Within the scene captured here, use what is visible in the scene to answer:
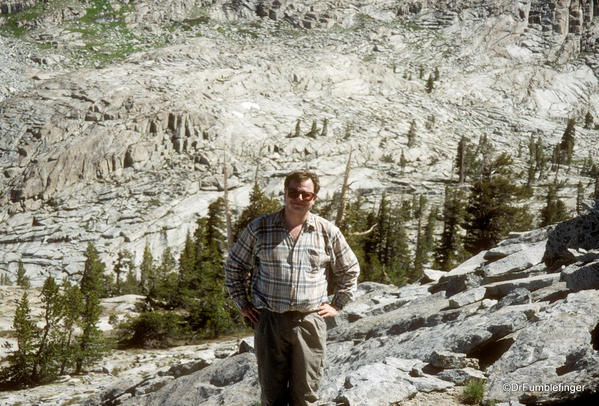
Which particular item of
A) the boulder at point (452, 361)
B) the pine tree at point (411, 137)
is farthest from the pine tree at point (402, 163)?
the boulder at point (452, 361)

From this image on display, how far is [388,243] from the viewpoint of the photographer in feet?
153

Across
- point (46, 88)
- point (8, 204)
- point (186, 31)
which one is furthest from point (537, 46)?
point (8, 204)

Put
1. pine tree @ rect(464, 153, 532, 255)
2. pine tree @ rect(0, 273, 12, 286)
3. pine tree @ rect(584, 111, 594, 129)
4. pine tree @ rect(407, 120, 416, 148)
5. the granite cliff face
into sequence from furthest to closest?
1. pine tree @ rect(584, 111, 594, 129)
2. pine tree @ rect(407, 120, 416, 148)
3. pine tree @ rect(0, 273, 12, 286)
4. pine tree @ rect(464, 153, 532, 255)
5. the granite cliff face

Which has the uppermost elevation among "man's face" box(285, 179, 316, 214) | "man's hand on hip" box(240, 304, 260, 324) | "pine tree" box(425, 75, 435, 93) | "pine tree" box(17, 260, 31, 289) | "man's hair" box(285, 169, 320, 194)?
"pine tree" box(425, 75, 435, 93)

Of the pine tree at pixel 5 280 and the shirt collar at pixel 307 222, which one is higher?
the shirt collar at pixel 307 222

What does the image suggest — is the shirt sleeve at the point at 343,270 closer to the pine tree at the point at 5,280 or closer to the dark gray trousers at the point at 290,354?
the dark gray trousers at the point at 290,354

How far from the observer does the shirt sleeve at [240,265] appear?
433 cm

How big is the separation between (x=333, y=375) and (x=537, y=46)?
17964 cm

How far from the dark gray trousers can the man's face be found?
1084 millimetres

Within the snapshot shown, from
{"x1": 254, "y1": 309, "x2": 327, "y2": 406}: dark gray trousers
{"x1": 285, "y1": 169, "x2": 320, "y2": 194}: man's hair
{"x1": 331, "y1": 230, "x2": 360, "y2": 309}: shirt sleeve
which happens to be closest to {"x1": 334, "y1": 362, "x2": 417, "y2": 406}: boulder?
{"x1": 254, "y1": 309, "x2": 327, "y2": 406}: dark gray trousers

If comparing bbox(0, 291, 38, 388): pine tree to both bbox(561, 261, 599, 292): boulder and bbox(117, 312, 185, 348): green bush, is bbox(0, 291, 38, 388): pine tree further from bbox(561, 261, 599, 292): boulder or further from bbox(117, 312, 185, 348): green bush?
bbox(561, 261, 599, 292): boulder

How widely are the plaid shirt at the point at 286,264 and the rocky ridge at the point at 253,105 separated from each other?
73.6 meters

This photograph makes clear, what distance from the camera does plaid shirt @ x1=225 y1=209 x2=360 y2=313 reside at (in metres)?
4.12

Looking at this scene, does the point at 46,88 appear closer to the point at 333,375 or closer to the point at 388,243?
the point at 388,243
